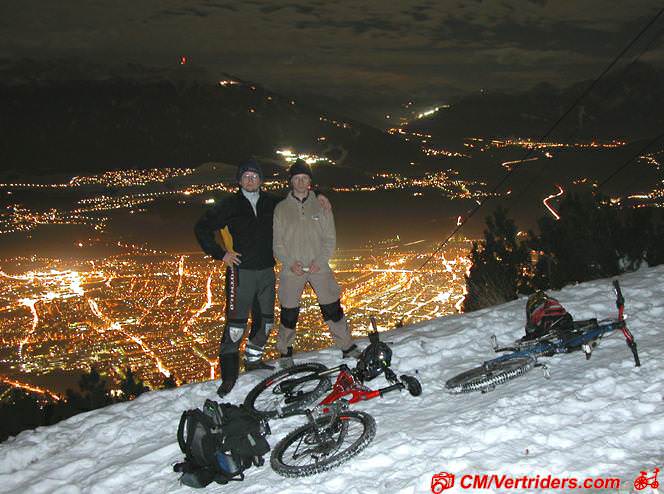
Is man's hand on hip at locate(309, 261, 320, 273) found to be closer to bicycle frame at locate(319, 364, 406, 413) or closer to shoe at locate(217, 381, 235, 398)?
bicycle frame at locate(319, 364, 406, 413)

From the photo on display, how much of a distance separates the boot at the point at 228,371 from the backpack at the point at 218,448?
180 cm

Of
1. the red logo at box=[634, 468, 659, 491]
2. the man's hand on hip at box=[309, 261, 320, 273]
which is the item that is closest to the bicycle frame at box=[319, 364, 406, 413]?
the man's hand on hip at box=[309, 261, 320, 273]

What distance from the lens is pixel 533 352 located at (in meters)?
6.21

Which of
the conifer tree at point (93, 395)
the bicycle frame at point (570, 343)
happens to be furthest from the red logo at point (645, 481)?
the conifer tree at point (93, 395)

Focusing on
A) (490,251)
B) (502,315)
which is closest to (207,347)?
(490,251)

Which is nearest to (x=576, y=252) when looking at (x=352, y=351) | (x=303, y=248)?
(x=352, y=351)

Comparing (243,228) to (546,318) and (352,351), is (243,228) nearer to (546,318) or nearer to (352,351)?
(352,351)

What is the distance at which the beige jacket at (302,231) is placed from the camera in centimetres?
683

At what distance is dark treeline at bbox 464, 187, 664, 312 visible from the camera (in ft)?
42.5

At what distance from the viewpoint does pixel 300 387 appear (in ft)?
22.8

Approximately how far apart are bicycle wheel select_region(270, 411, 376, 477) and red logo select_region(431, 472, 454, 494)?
740mm

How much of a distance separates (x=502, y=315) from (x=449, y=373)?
7.49ft

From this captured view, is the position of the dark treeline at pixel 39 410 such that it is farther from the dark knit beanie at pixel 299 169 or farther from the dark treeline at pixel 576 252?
the dark treeline at pixel 576 252

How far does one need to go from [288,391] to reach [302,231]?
6.55 ft
